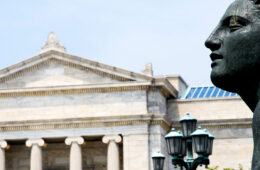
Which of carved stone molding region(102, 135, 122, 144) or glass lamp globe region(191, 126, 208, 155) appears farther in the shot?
carved stone molding region(102, 135, 122, 144)

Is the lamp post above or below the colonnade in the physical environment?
below

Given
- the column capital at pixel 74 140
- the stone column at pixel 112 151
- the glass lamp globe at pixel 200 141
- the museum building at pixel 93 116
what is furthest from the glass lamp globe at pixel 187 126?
the column capital at pixel 74 140

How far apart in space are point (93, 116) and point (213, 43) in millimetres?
40102

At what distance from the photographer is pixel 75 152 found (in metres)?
44.1

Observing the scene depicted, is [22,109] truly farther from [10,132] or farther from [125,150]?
Result: [125,150]

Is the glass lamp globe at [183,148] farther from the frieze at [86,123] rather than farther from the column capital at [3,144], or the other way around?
the column capital at [3,144]

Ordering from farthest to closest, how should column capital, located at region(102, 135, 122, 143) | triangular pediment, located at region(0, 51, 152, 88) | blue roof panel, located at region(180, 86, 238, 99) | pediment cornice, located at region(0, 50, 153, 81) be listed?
blue roof panel, located at region(180, 86, 238, 99)
triangular pediment, located at region(0, 51, 152, 88)
pediment cornice, located at region(0, 50, 153, 81)
column capital, located at region(102, 135, 122, 143)

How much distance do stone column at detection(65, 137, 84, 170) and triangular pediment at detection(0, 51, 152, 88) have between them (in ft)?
11.9

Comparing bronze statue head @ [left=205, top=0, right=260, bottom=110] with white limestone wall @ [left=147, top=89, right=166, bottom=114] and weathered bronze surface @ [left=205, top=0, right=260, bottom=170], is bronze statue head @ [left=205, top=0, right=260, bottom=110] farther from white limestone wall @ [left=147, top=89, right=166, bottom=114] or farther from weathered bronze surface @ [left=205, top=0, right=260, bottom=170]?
white limestone wall @ [left=147, top=89, right=166, bottom=114]

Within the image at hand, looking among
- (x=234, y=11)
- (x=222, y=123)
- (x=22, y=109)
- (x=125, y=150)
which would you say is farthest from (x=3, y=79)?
(x=234, y=11)

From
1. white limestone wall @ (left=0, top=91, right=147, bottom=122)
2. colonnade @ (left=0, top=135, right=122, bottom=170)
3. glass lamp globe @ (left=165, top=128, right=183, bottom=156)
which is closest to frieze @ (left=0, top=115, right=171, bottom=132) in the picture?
white limestone wall @ (left=0, top=91, right=147, bottom=122)

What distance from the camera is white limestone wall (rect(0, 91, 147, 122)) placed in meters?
44.7

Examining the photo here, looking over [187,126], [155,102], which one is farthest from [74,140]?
[187,126]

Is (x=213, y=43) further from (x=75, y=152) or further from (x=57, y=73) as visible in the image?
(x=57, y=73)
